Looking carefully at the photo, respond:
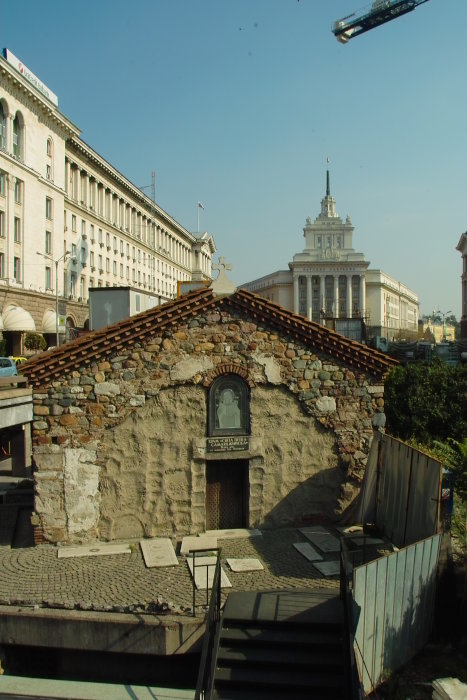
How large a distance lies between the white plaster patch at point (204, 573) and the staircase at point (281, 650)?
1.01 metres

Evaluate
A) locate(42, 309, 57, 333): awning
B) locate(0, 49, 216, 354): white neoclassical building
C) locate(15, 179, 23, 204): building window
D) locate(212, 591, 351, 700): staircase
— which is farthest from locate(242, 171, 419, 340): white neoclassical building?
locate(212, 591, 351, 700): staircase

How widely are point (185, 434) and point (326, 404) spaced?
10.5ft

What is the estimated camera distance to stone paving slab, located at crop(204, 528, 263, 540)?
1380 cm

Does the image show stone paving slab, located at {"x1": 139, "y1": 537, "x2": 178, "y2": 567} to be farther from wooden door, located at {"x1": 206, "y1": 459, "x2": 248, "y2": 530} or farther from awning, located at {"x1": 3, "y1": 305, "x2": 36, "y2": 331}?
awning, located at {"x1": 3, "y1": 305, "x2": 36, "y2": 331}

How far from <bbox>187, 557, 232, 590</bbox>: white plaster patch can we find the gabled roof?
4.68 m

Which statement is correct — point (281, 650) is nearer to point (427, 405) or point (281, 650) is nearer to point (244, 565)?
point (244, 565)

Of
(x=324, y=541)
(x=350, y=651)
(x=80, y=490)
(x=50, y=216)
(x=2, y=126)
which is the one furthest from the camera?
(x=50, y=216)

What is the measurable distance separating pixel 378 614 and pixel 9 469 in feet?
68.3

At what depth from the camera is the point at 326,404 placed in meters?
14.4

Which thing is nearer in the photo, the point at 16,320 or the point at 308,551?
the point at 308,551

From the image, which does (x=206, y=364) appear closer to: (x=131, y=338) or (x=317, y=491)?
(x=131, y=338)

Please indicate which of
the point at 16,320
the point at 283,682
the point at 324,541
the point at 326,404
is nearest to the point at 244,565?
the point at 324,541

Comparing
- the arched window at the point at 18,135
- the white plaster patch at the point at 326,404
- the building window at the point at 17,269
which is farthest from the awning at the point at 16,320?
the white plaster patch at the point at 326,404

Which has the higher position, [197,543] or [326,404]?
[326,404]
